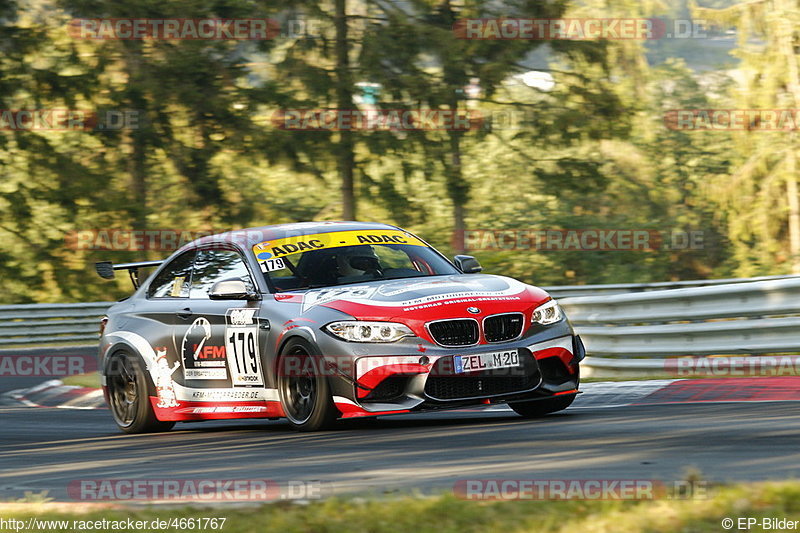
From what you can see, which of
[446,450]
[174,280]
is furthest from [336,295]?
[174,280]

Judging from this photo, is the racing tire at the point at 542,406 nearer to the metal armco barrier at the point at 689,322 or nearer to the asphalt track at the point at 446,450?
the asphalt track at the point at 446,450

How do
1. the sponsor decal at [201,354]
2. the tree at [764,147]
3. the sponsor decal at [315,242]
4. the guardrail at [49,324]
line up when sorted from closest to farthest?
1. the sponsor decal at [201,354]
2. the sponsor decal at [315,242]
3. the guardrail at [49,324]
4. the tree at [764,147]

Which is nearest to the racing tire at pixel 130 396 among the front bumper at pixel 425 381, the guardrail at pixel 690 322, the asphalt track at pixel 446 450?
the asphalt track at pixel 446 450

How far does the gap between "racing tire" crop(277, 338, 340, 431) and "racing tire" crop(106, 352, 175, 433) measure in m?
1.89

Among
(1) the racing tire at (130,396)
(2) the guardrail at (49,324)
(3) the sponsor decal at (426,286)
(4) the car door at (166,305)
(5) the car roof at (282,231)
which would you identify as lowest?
(2) the guardrail at (49,324)

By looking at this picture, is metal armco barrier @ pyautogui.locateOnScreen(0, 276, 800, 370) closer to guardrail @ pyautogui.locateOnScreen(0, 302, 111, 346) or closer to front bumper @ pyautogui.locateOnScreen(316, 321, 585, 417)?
front bumper @ pyautogui.locateOnScreen(316, 321, 585, 417)

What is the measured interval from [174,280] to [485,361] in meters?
3.39

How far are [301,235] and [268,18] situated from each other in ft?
67.2

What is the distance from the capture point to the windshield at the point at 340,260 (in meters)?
9.72

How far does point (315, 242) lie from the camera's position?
10055 millimetres

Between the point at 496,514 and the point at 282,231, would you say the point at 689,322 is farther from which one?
the point at 496,514

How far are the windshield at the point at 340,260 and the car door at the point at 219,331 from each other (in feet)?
0.80

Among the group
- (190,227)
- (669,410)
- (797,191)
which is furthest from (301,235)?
(797,191)

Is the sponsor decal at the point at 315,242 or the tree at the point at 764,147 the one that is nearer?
the sponsor decal at the point at 315,242
